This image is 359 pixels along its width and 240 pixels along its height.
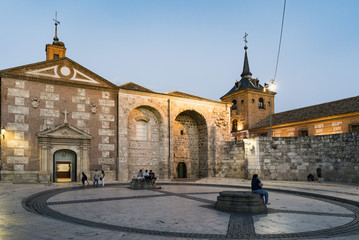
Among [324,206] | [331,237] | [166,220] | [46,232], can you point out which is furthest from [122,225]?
[324,206]

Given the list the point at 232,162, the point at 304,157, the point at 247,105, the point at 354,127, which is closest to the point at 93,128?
the point at 232,162

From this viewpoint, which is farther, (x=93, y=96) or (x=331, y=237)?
(x=93, y=96)

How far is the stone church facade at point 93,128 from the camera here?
1933 centimetres

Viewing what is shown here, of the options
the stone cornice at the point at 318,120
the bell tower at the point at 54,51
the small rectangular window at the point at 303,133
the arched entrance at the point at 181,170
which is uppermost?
the bell tower at the point at 54,51

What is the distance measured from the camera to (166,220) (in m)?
7.36

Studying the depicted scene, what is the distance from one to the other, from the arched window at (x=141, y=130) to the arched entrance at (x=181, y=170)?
17.8 ft

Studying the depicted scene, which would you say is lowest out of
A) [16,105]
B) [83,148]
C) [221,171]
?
[221,171]

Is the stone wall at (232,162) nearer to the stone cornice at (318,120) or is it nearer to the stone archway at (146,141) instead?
the stone archway at (146,141)

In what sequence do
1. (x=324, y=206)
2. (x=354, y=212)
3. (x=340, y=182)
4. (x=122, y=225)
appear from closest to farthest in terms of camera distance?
(x=122, y=225) < (x=354, y=212) < (x=324, y=206) < (x=340, y=182)

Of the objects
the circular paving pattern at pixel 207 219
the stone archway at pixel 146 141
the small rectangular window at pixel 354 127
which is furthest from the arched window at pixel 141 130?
the small rectangular window at pixel 354 127

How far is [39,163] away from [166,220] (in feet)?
50.5

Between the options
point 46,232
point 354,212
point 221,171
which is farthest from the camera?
point 221,171

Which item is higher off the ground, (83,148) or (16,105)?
(16,105)

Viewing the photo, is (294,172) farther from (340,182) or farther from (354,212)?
(354,212)
